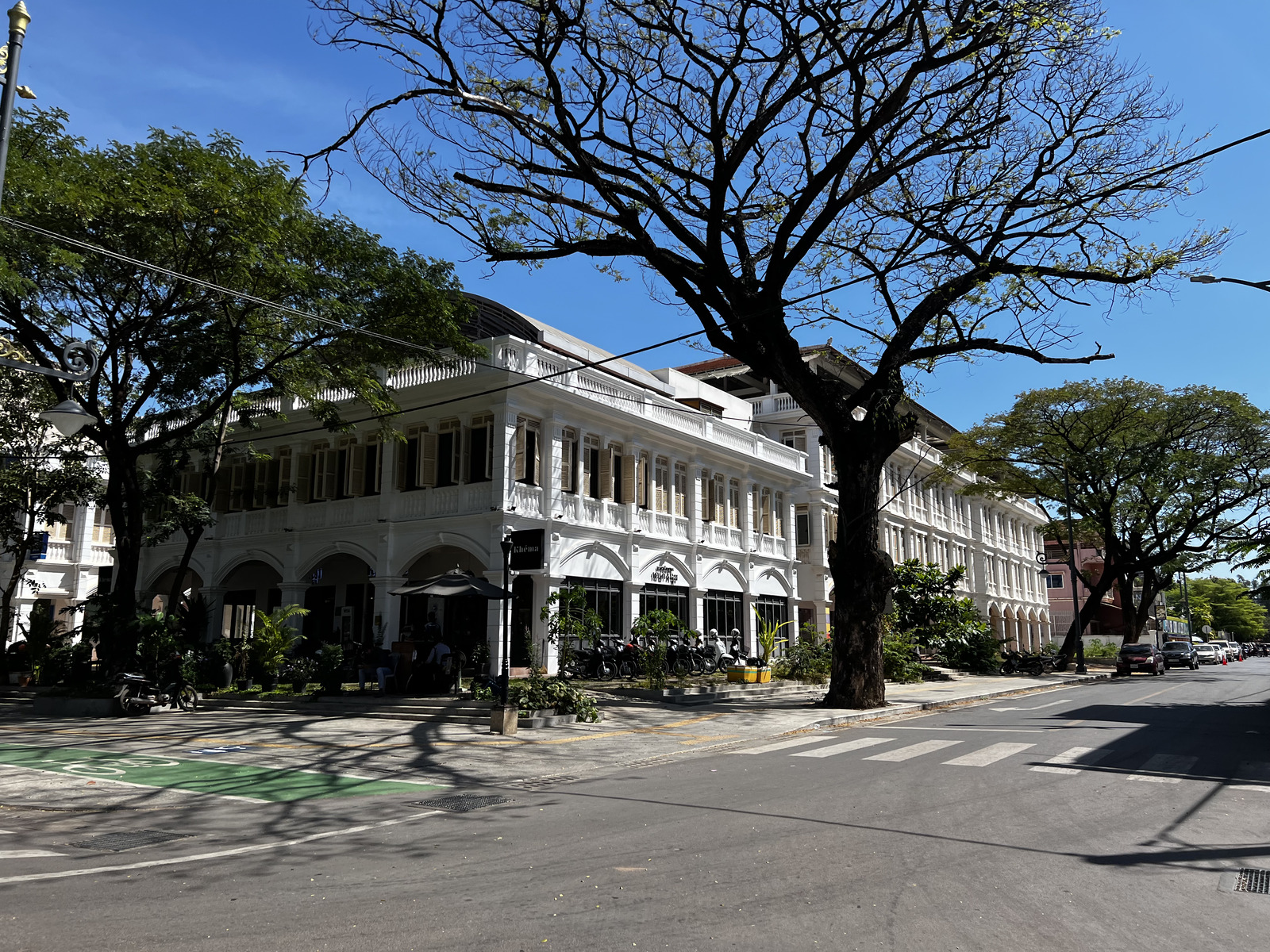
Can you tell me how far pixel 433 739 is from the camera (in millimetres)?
13445

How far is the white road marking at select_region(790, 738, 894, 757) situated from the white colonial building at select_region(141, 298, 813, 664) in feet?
35.3

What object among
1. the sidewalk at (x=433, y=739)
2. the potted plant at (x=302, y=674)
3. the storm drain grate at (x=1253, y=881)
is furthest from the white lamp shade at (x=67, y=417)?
the potted plant at (x=302, y=674)

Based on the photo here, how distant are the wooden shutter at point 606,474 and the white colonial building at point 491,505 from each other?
6 centimetres

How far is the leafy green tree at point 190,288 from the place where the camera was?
1609 centimetres

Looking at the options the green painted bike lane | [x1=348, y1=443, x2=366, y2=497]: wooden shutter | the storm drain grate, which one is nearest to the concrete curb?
the green painted bike lane

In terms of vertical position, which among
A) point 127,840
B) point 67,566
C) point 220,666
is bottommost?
point 127,840

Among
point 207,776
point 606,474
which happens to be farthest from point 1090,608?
point 207,776

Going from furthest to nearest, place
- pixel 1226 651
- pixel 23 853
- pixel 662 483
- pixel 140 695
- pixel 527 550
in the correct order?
pixel 1226 651 → pixel 662 483 → pixel 140 695 → pixel 527 550 → pixel 23 853

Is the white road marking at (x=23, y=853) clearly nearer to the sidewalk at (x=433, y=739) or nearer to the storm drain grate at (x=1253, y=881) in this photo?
the sidewalk at (x=433, y=739)

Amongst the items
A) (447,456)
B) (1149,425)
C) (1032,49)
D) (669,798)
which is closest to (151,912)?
(669,798)

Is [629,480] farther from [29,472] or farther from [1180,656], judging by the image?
[1180,656]

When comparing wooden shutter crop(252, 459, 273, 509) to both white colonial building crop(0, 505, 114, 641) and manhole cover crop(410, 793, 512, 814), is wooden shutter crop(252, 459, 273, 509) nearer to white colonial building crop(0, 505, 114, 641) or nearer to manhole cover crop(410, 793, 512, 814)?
white colonial building crop(0, 505, 114, 641)

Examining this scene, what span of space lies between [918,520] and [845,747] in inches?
1433

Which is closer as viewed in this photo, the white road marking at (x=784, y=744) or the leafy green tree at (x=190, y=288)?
the white road marking at (x=784, y=744)
